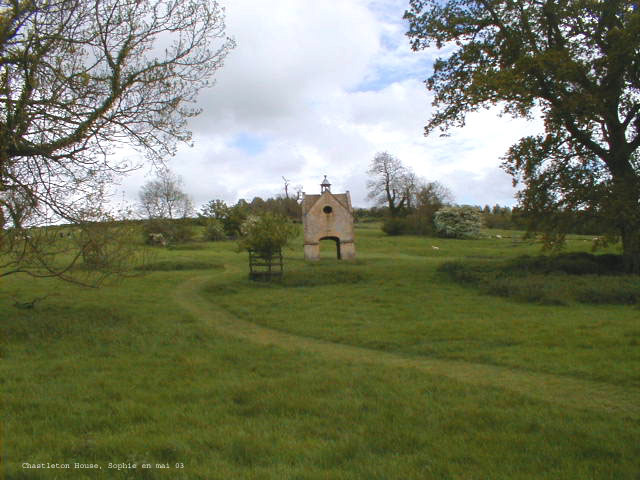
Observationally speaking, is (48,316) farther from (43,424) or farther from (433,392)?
(433,392)

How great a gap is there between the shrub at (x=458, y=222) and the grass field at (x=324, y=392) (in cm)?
4532

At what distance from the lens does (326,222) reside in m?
34.3

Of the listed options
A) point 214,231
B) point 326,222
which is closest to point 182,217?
point 214,231

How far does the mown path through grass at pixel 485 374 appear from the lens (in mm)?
7027

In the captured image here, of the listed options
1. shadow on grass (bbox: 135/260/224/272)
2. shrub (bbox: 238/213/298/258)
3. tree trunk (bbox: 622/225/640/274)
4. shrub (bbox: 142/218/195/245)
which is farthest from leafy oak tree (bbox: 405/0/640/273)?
shrub (bbox: 142/218/195/245)

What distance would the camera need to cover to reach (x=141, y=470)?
15.5 ft

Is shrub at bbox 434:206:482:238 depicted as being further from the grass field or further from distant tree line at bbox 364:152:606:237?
the grass field

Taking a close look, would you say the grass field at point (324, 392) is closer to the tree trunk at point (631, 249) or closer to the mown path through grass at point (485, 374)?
the mown path through grass at point (485, 374)

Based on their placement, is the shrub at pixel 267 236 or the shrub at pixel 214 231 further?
the shrub at pixel 214 231

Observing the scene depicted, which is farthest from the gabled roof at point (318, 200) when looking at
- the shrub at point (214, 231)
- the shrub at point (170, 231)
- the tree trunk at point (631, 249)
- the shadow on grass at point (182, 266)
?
→ the shrub at point (214, 231)

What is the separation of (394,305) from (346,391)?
33.6 feet

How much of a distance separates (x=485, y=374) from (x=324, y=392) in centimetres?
309

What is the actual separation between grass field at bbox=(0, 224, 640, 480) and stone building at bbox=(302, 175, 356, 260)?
17.4m

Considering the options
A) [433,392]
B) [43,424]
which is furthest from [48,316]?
[433,392]
